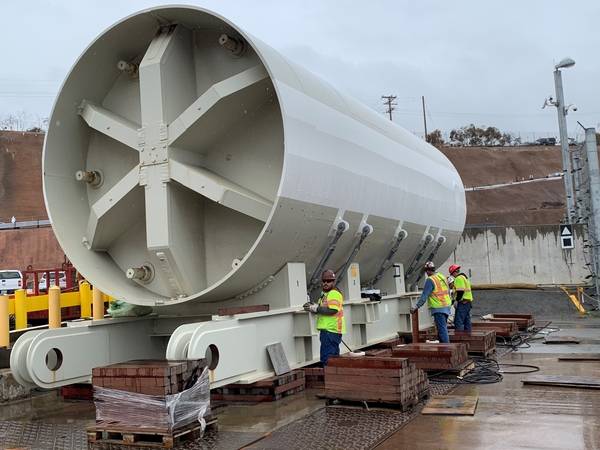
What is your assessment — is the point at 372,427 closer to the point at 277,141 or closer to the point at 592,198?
the point at 277,141

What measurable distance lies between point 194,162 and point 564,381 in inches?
195

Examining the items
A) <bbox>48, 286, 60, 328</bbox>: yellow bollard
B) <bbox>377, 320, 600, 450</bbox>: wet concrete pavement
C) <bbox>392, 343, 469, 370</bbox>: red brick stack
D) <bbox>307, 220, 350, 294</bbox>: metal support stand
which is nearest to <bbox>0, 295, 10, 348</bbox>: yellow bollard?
<bbox>48, 286, 60, 328</bbox>: yellow bollard

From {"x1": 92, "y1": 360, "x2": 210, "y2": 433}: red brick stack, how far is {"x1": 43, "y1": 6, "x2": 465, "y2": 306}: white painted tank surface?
148 centimetres

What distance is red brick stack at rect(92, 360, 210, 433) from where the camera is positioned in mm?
5305

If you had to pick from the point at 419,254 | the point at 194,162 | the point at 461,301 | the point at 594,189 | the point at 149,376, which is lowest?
the point at 149,376

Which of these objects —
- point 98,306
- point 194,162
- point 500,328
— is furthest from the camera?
point 500,328

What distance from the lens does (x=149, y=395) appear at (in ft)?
17.5

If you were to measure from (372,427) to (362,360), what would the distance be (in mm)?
962

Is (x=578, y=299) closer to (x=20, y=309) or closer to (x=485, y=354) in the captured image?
(x=485, y=354)

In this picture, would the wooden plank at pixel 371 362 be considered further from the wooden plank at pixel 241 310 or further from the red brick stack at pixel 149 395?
the red brick stack at pixel 149 395

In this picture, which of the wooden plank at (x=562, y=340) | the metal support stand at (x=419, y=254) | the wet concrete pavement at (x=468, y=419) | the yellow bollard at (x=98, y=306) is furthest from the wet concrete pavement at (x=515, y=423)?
the yellow bollard at (x=98, y=306)

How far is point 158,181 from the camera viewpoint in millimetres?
7176

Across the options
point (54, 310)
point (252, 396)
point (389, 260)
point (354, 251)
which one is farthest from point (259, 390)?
point (389, 260)

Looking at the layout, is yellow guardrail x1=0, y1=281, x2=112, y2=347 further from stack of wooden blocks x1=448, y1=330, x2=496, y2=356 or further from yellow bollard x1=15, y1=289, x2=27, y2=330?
stack of wooden blocks x1=448, y1=330, x2=496, y2=356
